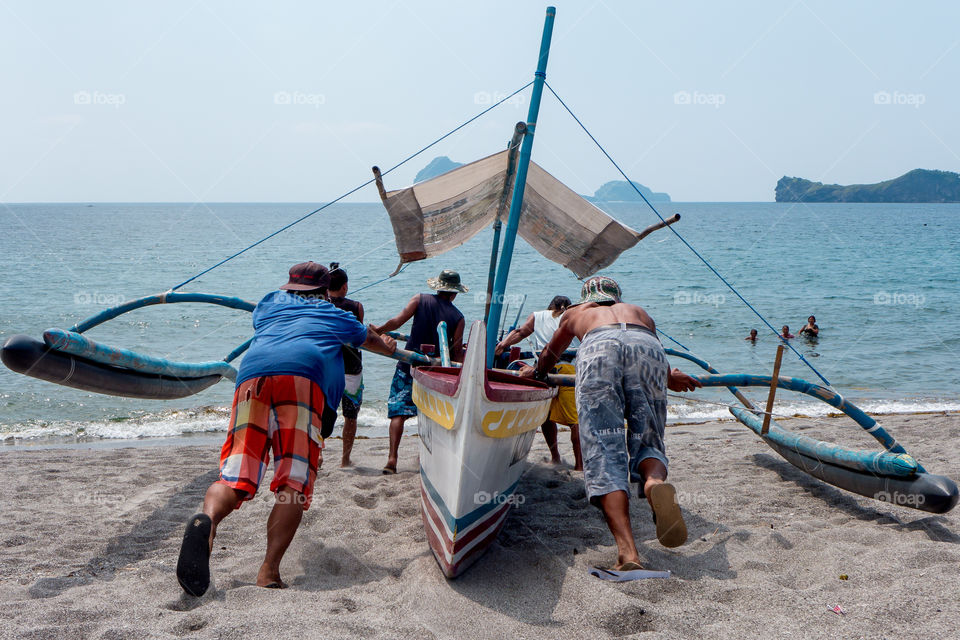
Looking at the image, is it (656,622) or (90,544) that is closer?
(656,622)

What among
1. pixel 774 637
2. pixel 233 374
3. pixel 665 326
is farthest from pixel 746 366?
pixel 774 637

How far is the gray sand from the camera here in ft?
9.95

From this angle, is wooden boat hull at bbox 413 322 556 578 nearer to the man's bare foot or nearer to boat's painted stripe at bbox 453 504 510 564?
boat's painted stripe at bbox 453 504 510 564

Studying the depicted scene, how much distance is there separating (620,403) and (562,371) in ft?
7.72

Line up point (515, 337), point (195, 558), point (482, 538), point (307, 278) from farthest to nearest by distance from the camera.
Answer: point (515, 337) < point (307, 278) < point (482, 538) < point (195, 558)

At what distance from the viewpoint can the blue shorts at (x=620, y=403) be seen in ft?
12.7

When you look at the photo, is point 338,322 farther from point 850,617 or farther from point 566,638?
point 850,617

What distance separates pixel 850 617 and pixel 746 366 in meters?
12.0

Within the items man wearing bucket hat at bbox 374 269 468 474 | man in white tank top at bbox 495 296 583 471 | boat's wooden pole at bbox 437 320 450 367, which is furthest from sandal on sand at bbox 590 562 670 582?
man wearing bucket hat at bbox 374 269 468 474

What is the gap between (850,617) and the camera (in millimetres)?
3107

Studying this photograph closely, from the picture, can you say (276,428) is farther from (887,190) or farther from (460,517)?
(887,190)

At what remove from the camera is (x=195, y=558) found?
3.03m

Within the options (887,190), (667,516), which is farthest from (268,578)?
(887,190)

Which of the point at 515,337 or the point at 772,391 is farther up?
the point at 515,337
